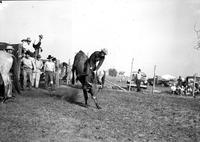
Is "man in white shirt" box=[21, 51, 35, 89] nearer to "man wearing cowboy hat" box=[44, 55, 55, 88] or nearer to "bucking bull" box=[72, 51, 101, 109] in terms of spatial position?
"man wearing cowboy hat" box=[44, 55, 55, 88]

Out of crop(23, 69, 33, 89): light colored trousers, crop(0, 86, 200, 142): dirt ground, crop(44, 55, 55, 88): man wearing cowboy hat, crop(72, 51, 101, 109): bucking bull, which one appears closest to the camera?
Result: crop(0, 86, 200, 142): dirt ground

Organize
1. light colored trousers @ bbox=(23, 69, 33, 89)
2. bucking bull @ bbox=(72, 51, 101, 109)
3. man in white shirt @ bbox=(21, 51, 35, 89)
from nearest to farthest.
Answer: bucking bull @ bbox=(72, 51, 101, 109), light colored trousers @ bbox=(23, 69, 33, 89), man in white shirt @ bbox=(21, 51, 35, 89)

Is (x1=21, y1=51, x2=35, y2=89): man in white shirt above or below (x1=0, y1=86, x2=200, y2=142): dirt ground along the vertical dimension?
above

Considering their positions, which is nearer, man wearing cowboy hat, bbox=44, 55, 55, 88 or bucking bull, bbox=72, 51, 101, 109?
bucking bull, bbox=72, 51, 101, 109

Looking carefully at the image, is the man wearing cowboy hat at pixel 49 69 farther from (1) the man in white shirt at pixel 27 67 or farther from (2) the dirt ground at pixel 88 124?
(2) the dirt ground at pixel 88 124

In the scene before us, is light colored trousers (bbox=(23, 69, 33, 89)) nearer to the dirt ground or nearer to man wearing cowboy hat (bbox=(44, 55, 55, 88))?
man wearing cowboy hat (bbox=(44, 55, 55, 88))

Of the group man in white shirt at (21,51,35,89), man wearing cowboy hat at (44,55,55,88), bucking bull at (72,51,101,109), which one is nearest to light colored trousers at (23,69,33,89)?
man in white shirt at (21,51,35,89)

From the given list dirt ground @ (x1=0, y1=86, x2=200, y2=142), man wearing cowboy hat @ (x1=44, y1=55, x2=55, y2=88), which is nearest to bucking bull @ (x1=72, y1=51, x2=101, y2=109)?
dirt ground @ (x1=0, y1=86, x2=200, y2=142)

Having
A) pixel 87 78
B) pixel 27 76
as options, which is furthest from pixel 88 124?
pixel 27 76

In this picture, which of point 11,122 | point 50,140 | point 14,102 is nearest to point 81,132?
point 50,140

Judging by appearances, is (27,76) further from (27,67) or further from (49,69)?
(49,69)

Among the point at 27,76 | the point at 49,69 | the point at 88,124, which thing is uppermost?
the point at 49,69

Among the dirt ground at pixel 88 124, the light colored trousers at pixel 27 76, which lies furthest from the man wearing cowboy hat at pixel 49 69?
the dirt ground at pixel 88 124

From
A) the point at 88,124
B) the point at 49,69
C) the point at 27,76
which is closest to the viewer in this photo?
the point at 88,124
